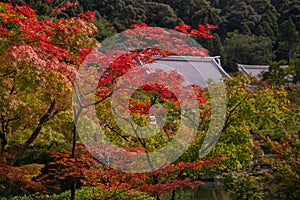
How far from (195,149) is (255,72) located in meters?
21.1

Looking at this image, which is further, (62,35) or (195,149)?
(195,149)

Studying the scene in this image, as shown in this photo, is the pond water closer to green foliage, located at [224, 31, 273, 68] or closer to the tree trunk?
the tree trunk

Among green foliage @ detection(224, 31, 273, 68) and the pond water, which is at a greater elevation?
green foliage @ detection(224, 31, 273, 68)

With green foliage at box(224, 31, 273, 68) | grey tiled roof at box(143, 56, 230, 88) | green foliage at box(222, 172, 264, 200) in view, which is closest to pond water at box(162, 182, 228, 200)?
green foliage at box(222, 172, 264, 200)

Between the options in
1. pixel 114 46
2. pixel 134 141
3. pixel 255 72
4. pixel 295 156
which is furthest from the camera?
pixel 255 72

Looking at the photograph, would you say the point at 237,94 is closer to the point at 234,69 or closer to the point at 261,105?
the point at 261,105

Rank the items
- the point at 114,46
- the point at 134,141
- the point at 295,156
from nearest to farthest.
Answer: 1. the point at 134,141
2. the point at 295,156
3. the point at 114,46

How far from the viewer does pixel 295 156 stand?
6129mm

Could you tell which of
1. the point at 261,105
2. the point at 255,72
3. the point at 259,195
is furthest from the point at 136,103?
the point at 255,72

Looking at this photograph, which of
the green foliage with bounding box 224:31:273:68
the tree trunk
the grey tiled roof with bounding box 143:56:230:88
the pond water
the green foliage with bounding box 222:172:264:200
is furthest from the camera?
the green foliage with bounding box 224:31:273:68

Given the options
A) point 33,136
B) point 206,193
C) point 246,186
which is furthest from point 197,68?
point 33,136

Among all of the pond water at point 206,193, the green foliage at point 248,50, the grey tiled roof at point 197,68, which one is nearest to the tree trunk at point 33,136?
the pond water at point 206,193

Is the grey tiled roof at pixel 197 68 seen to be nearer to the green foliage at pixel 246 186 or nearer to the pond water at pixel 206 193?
the pond water at pixel 206 193

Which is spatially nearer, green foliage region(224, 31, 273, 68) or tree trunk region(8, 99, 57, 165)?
tree trunk region(8, 99, 57, 165)
